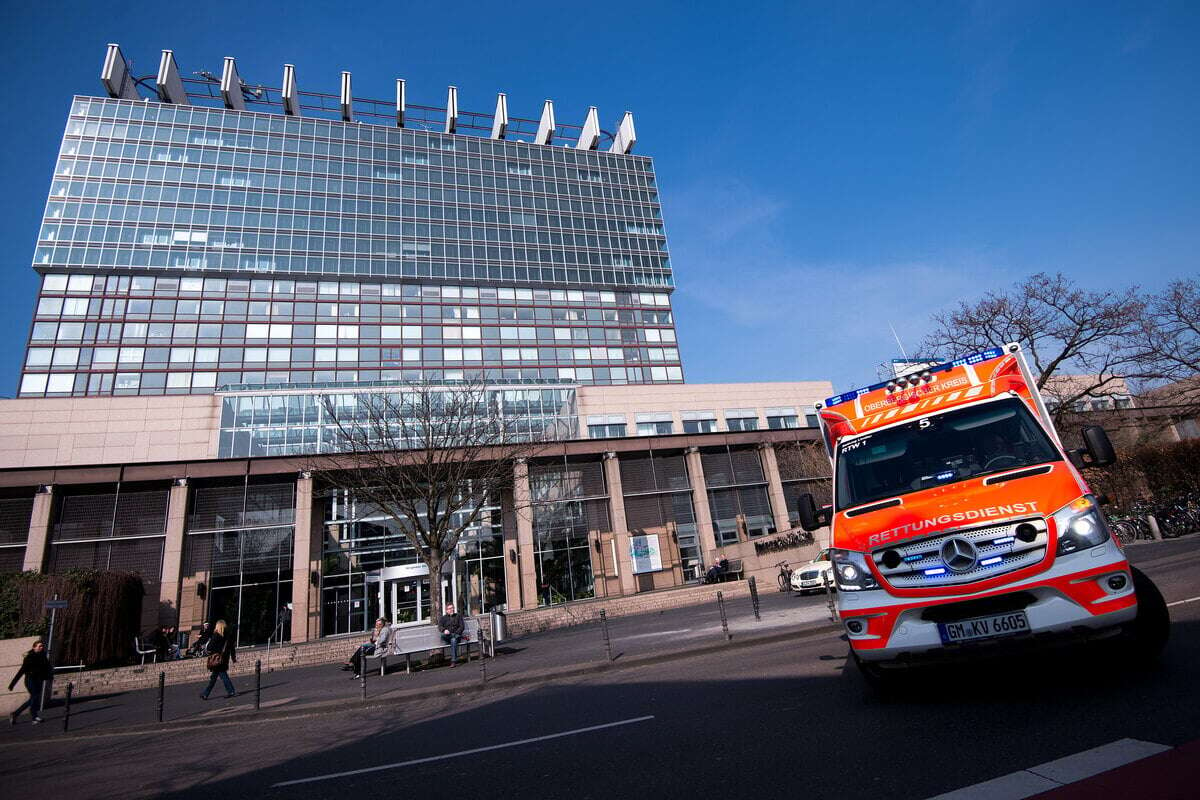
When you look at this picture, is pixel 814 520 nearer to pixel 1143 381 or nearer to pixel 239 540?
pixel 1143 381

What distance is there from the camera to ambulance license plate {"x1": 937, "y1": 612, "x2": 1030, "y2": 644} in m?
4.16

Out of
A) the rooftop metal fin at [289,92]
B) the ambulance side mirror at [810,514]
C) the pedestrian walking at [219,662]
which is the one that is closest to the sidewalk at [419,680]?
the pedestrian walking at [219,662]

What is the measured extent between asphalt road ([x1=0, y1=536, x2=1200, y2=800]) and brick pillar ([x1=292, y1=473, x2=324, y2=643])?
2067 cm

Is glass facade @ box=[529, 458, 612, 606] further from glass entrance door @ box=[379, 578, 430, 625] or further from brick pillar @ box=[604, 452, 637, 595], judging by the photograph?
glass entrance door @ box=[379, 578, 430, 625]

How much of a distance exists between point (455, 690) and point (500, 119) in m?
88.6

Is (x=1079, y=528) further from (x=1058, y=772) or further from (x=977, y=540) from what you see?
(x=1058, y=772)

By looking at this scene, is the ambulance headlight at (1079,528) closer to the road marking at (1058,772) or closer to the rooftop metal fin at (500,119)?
the road marking at (1058,772)

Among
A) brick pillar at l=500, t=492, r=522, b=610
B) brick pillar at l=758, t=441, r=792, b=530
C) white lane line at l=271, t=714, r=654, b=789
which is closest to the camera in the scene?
white lane line at l=271, t=714, r=654, b=789

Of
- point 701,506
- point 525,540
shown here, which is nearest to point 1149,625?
point 525,540

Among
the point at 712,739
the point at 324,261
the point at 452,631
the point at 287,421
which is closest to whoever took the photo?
the point at 712,739

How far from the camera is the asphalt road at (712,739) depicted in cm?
373

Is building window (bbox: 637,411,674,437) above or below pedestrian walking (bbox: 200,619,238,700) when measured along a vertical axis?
above

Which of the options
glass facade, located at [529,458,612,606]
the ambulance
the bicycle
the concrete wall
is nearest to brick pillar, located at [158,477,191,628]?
the concrete wall

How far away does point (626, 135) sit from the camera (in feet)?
296
